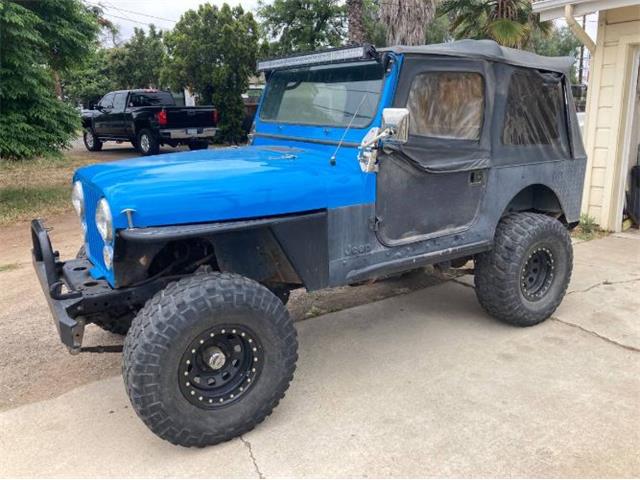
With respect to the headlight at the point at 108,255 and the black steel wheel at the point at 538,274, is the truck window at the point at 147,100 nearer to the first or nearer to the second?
the black steel wheel at the point at 538,274

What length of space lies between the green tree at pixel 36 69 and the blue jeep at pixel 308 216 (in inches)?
207

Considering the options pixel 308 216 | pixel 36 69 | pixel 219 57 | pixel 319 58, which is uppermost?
pixel 219 57

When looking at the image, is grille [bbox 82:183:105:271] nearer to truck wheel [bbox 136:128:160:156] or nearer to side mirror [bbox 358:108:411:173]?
side mirror [bbox 358:108:411:173]

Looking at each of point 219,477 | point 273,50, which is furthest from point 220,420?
point 273,50

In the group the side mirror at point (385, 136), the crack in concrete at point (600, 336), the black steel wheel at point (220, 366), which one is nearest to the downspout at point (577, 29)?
the crack in concrete at point (600, 336)

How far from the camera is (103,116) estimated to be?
16.3m

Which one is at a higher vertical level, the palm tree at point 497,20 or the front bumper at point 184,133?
the palm tree at point 497,20

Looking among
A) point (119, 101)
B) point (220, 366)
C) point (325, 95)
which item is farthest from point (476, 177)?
point (119, 101)

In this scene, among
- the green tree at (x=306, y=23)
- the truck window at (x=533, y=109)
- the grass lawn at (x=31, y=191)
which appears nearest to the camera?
the truck window at (x=533, y=109)

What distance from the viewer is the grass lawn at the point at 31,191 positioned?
28.2ft

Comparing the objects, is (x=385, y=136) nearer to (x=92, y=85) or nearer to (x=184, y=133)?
(x=184, y=133)

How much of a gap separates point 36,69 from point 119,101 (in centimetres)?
767

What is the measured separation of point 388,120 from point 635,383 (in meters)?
2.26

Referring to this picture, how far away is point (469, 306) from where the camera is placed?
4906mm
